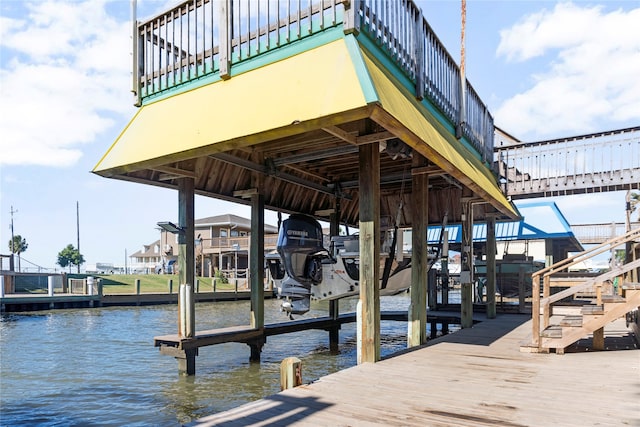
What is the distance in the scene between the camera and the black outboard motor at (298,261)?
10.7 meters

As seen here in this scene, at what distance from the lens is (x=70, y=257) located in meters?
64.4

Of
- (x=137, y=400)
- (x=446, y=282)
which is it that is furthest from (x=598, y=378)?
(x=446, y=282)

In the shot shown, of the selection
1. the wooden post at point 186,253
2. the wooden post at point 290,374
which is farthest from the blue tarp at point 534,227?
the wooden post at point 290,374

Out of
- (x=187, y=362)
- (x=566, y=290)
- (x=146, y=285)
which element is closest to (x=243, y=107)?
(x=187, y=362)

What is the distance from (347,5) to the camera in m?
5.61

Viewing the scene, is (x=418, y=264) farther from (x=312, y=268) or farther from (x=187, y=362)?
(x=187, y=362)

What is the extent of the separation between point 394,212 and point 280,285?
3814 mm

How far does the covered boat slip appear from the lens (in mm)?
5406

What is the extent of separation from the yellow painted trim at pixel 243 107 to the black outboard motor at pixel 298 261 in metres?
4.13

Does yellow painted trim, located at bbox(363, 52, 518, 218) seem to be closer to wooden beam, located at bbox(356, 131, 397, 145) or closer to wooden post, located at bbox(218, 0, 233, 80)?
wooden beam, located at bbox(356, 131, 397, 145)

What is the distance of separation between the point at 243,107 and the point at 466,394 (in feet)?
13.5

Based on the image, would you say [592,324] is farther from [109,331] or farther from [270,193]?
[109,331]

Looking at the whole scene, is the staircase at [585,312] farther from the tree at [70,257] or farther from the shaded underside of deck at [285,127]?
the tree at [70,257]

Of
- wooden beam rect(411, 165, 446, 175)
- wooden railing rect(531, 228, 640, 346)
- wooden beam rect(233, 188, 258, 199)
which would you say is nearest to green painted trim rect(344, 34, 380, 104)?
wooden beam rect(411, 165, 446, 175)
